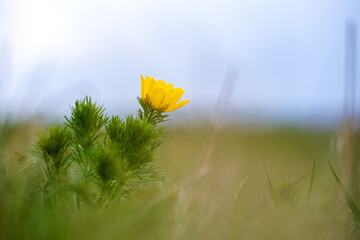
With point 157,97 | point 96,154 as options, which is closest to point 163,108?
point 157,97

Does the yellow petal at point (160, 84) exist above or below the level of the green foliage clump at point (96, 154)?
above

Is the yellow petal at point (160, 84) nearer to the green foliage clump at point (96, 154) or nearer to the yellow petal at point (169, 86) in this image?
the yellow petal at point (169, 86)

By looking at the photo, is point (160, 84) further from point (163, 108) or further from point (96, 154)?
point (96, 154)

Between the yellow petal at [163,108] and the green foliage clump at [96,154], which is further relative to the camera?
the yellow petal at [163,108]

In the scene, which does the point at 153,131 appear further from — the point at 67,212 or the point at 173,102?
the point at 67,212

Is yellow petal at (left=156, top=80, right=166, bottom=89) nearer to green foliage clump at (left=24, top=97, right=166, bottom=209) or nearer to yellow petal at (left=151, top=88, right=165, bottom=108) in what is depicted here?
yellow petal at (left=151, top=88, right=165, bottom=108)

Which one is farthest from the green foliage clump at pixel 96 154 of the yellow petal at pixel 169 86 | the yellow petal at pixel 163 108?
the yellow petal at pixel 169 86
